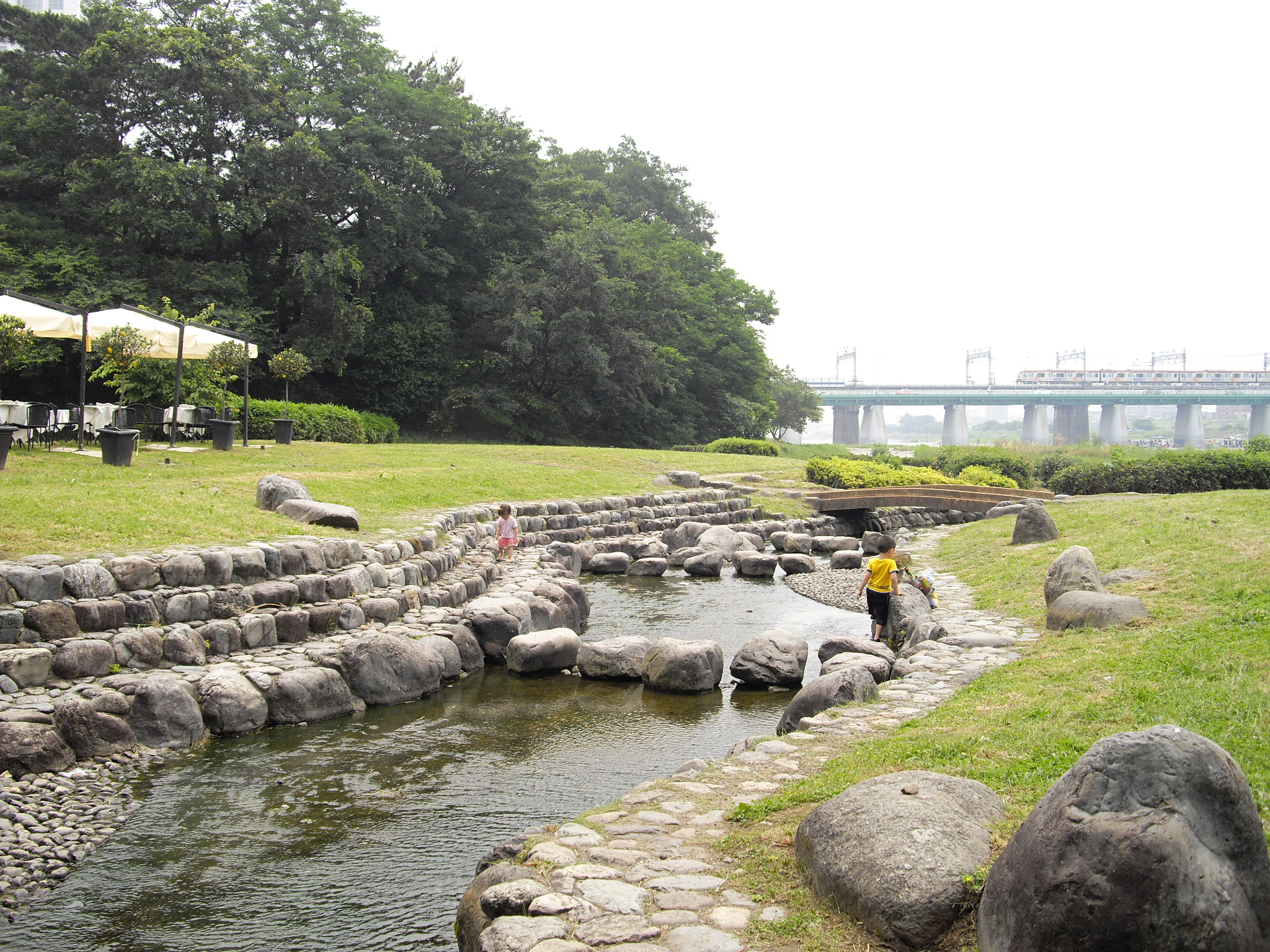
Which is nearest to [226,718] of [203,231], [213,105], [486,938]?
[486,938]

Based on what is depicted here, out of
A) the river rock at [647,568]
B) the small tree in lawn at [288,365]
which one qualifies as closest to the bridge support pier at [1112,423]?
the river rock at [647,568]

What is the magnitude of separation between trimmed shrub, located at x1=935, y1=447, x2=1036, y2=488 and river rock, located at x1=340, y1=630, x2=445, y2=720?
23.7 meters

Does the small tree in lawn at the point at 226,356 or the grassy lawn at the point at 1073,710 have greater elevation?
the small tree in lawn at the point at 226,356

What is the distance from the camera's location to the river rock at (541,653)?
10188 mm

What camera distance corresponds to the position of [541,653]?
33.5 ft

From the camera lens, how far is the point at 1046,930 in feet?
9.49

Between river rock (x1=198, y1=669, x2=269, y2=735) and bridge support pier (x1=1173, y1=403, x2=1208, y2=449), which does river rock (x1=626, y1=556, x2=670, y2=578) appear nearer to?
river rock (x1=198, y1=669, x2=269, y2=735)

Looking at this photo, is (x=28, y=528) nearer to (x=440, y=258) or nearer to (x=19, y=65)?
(x=440, y=258)

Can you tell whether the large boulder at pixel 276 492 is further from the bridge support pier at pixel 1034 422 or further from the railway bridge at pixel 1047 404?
the bridge support pier at pixel 1034 422

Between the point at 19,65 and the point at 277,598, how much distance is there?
3250 centimetres

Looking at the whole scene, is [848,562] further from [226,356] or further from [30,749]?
[30,749]

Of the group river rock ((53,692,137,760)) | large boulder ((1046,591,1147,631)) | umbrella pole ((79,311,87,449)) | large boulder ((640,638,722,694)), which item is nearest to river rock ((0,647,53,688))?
river rock ((53,692,137,760))

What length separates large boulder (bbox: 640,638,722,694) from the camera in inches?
377

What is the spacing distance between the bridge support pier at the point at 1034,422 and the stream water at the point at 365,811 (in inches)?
2658
